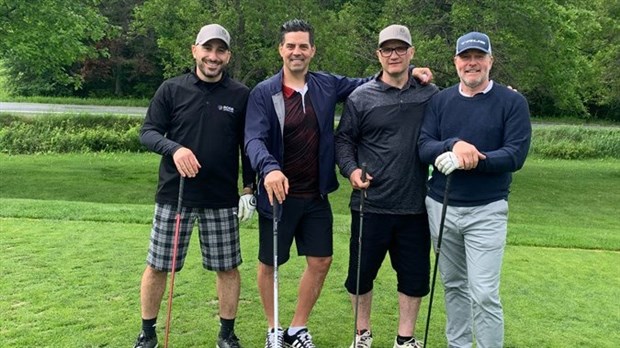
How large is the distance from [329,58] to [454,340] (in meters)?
10.0

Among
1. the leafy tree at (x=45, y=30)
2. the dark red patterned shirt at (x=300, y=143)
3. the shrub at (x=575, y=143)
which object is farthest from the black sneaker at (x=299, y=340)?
the shrub at (x=575, y=143)

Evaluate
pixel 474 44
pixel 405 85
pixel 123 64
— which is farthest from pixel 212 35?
pixel 123 64

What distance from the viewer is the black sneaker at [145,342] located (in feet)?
12.2

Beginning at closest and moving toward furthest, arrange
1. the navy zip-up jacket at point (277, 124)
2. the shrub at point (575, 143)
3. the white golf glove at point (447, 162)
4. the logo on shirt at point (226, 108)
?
the white golf glove at point (447, 162) < the navy zip-up jacket at point (277, 124) < the logo on shirt at point (226, 108) < the shrub at point (575, 143)

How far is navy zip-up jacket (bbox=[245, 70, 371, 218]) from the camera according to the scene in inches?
146

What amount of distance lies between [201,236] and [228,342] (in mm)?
675

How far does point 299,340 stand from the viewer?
3844mm

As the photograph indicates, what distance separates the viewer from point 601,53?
760 inches

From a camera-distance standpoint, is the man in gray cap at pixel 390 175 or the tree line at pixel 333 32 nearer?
the man in gray cap at pixel 390 175

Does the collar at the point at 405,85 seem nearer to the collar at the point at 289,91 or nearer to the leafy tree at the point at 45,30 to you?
the collar at the point at 289,91

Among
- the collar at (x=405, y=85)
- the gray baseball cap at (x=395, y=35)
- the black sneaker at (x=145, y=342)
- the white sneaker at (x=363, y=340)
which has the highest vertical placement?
the gray baseball cap at (x=395, y=35)

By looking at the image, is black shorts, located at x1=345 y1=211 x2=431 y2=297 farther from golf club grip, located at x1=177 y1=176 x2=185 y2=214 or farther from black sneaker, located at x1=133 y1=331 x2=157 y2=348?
black sneaker, located at x1=133 y1=331 x2=157 y2=348

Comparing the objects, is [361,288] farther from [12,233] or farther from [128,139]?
[128,139]

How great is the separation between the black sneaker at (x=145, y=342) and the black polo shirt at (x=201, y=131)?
817mm
